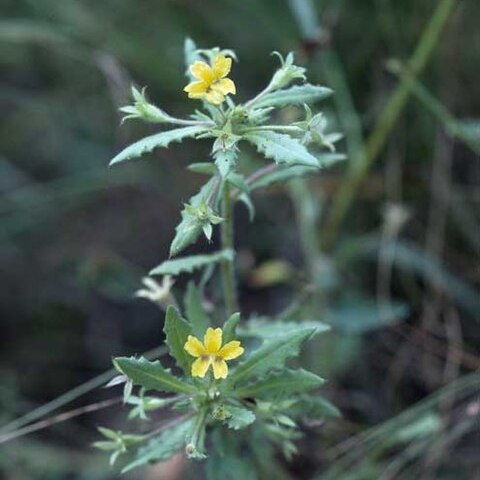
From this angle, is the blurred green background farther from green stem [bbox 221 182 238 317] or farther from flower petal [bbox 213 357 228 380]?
flower petal [bbox 213 357 228 380]

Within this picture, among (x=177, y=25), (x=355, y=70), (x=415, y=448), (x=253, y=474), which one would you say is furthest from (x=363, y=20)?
(x=253, y=474)

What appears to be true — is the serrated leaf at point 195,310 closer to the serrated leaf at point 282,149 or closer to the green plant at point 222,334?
the green plant at point 222,334

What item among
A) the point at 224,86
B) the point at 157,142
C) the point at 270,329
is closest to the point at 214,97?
the point at 224,86

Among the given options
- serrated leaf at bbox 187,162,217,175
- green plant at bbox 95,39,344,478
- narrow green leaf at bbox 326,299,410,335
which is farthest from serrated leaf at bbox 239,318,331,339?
narrow green leaf at bbox 326,299,410,335

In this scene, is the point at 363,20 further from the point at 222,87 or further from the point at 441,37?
the point at 222,87

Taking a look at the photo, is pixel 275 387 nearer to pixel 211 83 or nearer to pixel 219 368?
pixel 219 368

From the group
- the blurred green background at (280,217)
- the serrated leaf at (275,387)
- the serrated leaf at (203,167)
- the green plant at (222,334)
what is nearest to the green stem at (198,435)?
the green plant at (222,334)
